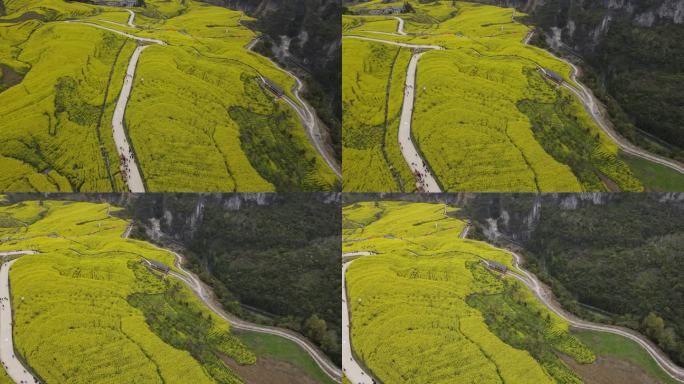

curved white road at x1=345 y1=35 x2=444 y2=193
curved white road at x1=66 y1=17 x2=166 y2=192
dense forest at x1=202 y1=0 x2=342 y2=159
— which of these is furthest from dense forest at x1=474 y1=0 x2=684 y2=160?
curved white road at x1=66 y1=17 x2=166 y2=192

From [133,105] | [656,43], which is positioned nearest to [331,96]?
[133,105]

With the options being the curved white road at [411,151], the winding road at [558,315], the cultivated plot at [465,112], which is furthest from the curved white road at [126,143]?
the curved white road at [411,151]

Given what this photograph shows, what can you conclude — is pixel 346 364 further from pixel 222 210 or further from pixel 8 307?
pixel 8 307

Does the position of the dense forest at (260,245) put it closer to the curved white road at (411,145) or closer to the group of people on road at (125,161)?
the group of people on road at (125,161)

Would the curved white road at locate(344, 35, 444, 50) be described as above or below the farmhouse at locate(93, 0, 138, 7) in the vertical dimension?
below

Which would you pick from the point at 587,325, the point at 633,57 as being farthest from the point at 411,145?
the point at 587,325

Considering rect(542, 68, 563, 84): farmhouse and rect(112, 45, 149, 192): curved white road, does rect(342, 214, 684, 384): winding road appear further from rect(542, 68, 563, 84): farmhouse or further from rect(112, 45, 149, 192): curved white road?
rect(112, 45, 149, 192): curved white road
